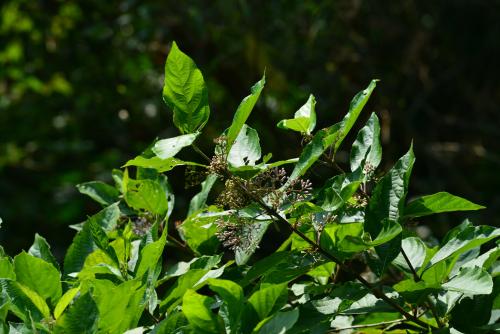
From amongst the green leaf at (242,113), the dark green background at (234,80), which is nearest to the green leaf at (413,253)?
the green leaf at (242,113)

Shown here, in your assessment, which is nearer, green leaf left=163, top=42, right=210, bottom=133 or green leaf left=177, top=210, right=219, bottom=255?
green leaf left=163, top=42, right=210, bottom=133

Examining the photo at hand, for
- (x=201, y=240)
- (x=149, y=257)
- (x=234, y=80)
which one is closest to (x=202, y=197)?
(x=201, y=240)

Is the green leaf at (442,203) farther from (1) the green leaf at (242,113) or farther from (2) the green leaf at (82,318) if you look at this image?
(2) the green leaf at (82,318)

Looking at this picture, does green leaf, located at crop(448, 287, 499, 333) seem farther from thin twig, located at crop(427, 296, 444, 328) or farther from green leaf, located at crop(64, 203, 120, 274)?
green leaf, located at crop(64, 203, 120, 274)

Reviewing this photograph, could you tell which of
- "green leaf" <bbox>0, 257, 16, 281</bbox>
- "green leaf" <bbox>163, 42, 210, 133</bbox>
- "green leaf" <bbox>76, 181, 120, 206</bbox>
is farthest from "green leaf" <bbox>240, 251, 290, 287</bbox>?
"green leaf" <bbox>76, 181, 120, 206</bbox>

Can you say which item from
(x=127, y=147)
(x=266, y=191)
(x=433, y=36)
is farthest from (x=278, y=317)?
(x=433, y=36)

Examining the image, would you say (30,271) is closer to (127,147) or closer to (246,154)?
(246,154)

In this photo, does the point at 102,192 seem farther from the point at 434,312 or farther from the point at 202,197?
the point at 434,312

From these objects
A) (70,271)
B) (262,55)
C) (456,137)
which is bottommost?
(456,137)
